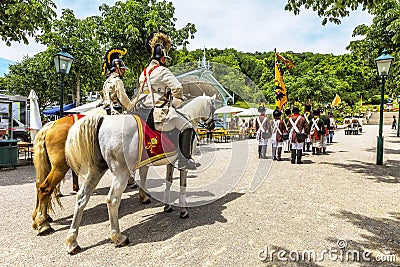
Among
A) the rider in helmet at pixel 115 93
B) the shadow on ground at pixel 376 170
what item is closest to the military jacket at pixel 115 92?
the rider in helmet at pixel 115 93

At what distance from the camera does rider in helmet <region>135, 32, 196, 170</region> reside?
14.3 ft

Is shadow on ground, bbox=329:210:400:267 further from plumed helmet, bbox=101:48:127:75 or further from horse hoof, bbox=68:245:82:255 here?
plumed helmet, bbox=101:48:127:75

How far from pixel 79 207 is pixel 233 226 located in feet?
7.67

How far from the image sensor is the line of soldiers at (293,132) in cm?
1029

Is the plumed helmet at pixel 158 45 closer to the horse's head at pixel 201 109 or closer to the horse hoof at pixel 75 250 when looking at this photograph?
the horse's head at pixel 201 109

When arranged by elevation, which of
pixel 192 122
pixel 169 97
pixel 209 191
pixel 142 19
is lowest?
pixel 209 191

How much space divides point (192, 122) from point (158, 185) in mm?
2876

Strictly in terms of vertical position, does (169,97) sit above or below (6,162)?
above

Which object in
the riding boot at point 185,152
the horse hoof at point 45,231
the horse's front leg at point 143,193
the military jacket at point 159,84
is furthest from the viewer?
the horse's front leg at point 143,193

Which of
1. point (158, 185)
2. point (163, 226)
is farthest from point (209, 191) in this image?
point (163, 226)

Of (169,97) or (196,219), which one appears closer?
(169,97)

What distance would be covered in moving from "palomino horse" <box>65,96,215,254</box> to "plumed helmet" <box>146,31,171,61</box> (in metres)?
1.29

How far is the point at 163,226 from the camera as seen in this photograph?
15.0ft

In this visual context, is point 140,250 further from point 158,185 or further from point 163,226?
point 158,185
